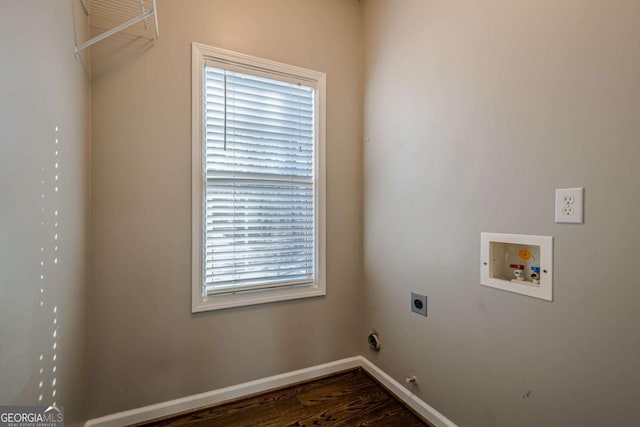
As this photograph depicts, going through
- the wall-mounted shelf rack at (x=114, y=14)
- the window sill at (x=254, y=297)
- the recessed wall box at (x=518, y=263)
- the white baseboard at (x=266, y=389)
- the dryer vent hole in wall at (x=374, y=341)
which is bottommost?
the white baseboard at (x=266, y=389)

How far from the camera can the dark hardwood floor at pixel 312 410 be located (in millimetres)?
1659

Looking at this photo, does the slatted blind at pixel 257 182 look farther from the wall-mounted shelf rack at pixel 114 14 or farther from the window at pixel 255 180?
the wall-mounted shelf rack at pixel 114 14

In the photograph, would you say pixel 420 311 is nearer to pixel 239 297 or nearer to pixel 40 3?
pixel 239 297

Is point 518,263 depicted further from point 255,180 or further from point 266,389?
point 266,389

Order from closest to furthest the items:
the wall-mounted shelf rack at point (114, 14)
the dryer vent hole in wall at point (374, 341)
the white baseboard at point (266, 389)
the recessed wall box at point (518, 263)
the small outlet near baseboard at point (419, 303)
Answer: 1. the recessed wall box at point (518, 263)
2. the wall-mounted shelf rack at point (114, 14)
3. the white baseboard at point (266, 389)
4. the small outlet near baseboard at point (419, 303)
5. the dryer vent hole in wall at point (374, 341)

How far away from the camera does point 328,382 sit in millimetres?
2049

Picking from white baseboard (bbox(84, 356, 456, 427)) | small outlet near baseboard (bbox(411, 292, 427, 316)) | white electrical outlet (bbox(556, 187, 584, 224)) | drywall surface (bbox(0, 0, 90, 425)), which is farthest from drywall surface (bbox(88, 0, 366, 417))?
white electrical outlet (bbox(556, 187, 584, 224))

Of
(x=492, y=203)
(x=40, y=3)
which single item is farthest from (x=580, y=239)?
(x=40, y=3)

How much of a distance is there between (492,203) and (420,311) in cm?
75

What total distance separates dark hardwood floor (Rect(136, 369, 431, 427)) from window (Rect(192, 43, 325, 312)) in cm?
60

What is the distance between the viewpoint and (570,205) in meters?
1.09

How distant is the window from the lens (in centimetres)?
177

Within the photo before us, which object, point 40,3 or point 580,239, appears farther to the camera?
point 580,239

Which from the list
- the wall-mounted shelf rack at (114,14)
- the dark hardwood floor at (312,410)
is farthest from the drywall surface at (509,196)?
the wall-mounted shelf rack at (114,14)
